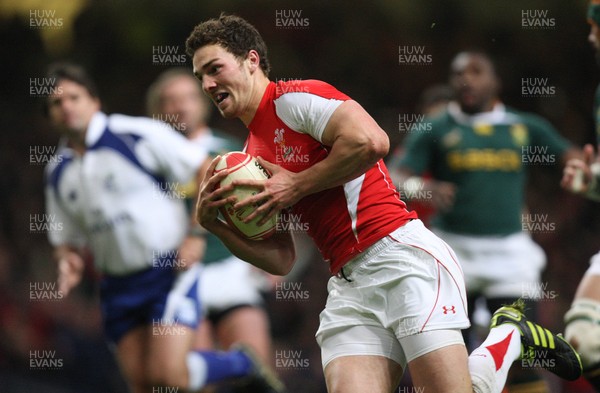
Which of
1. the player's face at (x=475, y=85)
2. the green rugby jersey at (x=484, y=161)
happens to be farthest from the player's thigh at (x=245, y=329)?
the player's face at (x=475, y=85)

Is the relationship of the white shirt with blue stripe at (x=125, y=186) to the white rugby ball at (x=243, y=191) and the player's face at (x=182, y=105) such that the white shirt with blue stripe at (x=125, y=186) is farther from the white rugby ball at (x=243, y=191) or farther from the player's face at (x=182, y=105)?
the white rugby ball at (x=243, y=191)

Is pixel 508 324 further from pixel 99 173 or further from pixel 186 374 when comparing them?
pixel 99 173

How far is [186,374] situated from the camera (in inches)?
267

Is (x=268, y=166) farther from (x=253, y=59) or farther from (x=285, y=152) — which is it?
(x=253, y=59)

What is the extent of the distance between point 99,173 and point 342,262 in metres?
2.98

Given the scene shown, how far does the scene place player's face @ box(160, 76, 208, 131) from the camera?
8.23 m

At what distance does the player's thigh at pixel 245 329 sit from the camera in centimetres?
741

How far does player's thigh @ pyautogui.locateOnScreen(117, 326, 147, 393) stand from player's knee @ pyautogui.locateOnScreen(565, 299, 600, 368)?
9.62 feet

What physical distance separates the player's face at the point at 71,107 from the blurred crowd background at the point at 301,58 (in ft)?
13.4

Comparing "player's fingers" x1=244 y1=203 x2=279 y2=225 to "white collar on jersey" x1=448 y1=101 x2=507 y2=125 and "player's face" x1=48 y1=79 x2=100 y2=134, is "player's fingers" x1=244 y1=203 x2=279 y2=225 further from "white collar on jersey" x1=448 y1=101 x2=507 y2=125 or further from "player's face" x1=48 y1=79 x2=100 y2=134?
"white collar on jersey" x1=448 y1=101 x2=507 y2=125

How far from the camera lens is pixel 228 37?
14.3ft

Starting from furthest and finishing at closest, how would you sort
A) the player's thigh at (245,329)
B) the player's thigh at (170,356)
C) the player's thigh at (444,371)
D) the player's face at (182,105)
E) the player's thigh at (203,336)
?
the player's face at (182,105) < the player's thigh at (203,336) < the player's thigh at (245,329) < the player's thigh at (170,356) < the player's thigh at (444,371)

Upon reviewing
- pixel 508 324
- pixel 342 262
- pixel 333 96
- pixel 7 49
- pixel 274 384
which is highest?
pixel 7 49

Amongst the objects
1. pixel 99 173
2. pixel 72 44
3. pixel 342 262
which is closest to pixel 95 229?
pixel 99 173
